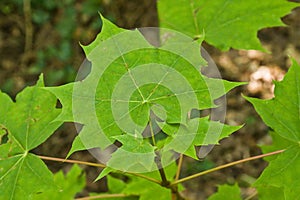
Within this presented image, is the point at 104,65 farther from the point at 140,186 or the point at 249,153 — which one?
the point at 249,153

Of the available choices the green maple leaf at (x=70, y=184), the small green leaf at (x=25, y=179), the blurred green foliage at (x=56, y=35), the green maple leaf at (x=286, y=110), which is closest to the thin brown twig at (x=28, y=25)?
the blurred green foliage at (x=56, y=35)

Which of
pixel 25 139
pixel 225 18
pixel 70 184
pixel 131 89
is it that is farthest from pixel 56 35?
pixel 131 89

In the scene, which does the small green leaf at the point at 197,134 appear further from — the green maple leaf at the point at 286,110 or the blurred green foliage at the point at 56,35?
the blurred green foliage at the point at 56,35

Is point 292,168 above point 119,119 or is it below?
below

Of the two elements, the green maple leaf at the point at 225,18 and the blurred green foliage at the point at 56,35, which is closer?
the green maple leaf at the point at 225,18

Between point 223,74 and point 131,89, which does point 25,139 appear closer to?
point 131,89

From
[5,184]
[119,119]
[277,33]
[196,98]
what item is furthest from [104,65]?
[277,33]
